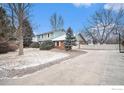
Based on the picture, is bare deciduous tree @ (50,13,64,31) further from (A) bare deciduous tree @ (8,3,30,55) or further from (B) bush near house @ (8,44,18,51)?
(B) bush near house @ (8,44,18,51)

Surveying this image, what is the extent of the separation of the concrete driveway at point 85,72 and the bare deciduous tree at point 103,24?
0.39m

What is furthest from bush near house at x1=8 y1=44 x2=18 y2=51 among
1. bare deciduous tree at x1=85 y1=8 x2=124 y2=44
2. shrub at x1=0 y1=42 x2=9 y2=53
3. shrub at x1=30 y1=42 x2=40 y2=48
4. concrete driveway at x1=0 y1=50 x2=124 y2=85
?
bare deciduous tree at x1=85 y1=8 x2=124 y2=44

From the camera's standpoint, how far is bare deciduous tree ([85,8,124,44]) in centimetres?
389

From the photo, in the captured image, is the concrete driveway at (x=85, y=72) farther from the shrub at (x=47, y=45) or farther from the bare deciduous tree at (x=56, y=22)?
the bare deciduous tree at (x=56, y=22)

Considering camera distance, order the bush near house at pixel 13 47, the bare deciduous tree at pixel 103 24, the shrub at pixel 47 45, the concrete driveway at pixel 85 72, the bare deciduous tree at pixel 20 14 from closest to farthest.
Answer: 1. the concrete driveway at pixel 85 72
2. the bare deciduous tree at pixel 103 24
3. the bare deciduous tree at pixel 20 14
4. the bush near house at pixel 13 47
5. the shrub at pixel 47 45

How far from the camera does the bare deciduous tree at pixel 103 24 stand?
3.89 m

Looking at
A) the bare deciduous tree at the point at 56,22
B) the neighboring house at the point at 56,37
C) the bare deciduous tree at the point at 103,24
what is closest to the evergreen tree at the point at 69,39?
the neighboring house at the point at 56,37

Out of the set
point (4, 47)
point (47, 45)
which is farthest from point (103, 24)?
point (4, 47)

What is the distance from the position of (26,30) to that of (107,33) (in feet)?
5.12

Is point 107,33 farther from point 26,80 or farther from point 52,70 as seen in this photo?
point 26,80

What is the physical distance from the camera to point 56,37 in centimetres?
458

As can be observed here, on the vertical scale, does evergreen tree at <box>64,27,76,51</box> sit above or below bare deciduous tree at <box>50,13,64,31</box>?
below

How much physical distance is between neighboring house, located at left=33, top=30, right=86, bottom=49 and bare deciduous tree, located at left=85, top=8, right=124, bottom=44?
38 cm

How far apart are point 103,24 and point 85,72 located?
89 cm
